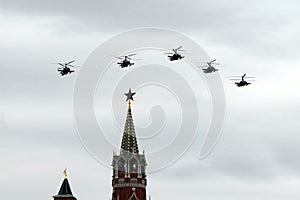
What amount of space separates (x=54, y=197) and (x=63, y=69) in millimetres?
98600

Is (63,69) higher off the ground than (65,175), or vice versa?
(65,175)

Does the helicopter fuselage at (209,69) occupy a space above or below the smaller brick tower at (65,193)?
below

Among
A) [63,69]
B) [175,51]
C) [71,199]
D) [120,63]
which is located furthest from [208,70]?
[71,199]

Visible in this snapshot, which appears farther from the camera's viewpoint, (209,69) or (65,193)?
(65,193)

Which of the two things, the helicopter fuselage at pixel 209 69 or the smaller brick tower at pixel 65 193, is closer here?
the helicopter fuselage at pixel 209 69

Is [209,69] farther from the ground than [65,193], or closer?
closer

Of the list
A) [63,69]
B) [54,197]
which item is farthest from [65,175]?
[63,69]

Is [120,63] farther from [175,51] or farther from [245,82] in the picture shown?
[245,82]

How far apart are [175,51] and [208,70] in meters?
4.72

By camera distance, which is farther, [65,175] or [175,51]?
[65,175]

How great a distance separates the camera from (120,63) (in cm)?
9794

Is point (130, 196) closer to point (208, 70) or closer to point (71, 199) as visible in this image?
point (71, 199)

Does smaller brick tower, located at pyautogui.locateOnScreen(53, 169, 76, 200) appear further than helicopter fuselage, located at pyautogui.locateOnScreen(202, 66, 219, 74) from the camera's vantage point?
Yes

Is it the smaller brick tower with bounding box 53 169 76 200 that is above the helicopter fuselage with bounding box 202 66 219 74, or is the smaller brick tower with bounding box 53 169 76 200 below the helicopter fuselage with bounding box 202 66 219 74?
above
